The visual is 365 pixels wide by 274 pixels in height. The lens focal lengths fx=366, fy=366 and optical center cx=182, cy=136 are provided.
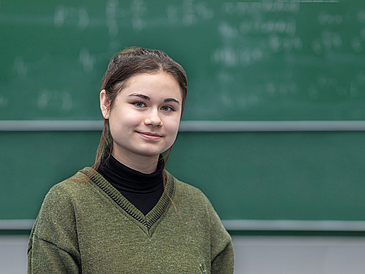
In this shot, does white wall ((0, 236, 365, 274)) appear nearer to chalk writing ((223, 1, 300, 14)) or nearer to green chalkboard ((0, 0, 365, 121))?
green chalkboard ((0, 0, 365, 121))

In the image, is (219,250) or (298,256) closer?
(219,250)

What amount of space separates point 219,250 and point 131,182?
37 cm

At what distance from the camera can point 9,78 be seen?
1.94 meters

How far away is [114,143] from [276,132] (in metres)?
1.11

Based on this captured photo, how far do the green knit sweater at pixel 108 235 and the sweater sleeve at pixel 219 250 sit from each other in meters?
0.04

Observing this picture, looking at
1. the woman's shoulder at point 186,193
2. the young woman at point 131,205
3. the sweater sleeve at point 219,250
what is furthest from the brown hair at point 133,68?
the sweater sleeve at point 219,250

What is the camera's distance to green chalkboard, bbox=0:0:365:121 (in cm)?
197

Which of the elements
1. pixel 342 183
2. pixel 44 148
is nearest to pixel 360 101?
pixel 342 183

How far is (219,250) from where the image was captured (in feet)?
3.93

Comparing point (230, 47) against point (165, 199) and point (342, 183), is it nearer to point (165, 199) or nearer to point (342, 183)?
point (342, 183)

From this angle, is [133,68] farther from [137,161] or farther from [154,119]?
[137,161]


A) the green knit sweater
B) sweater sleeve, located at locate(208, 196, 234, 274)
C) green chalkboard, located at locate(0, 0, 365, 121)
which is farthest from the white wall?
the green knit sweater

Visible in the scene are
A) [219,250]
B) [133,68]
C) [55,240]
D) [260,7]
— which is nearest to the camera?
[55,240]

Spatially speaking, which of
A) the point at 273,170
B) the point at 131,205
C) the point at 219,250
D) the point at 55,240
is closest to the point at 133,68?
the point at 131,205
